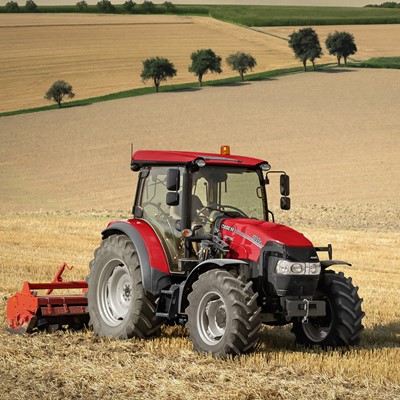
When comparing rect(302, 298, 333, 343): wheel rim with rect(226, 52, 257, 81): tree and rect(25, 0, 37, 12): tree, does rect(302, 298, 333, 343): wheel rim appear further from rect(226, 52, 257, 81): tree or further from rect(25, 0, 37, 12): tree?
rect(25, 0, 37, 12): tree

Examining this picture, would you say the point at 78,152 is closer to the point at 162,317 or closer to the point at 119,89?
the point at 119,89

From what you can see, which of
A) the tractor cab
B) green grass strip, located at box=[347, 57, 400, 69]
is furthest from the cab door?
green grass strip, located at box=[347, 57, 400, 69]

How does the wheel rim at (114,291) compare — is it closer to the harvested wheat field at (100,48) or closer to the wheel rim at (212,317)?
the wheel rim at (212,317)

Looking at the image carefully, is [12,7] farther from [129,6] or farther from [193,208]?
[193,208]

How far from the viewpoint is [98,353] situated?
27.0ft

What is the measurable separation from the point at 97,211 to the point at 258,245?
22.2 m

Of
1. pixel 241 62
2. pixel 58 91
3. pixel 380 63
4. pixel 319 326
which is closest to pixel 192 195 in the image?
pixel 319 326

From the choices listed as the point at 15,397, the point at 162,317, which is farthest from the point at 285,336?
the point at 15,397

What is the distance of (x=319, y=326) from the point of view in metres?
9.00

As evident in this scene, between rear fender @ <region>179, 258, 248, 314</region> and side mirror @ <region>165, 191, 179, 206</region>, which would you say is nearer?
rear fender @ <region>179, 258, 248, 314</region>

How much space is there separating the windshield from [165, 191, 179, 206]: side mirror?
0.32m

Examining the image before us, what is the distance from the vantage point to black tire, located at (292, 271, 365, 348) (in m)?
8.59

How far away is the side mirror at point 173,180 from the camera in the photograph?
8.47m

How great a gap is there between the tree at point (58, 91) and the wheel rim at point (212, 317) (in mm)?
58254
